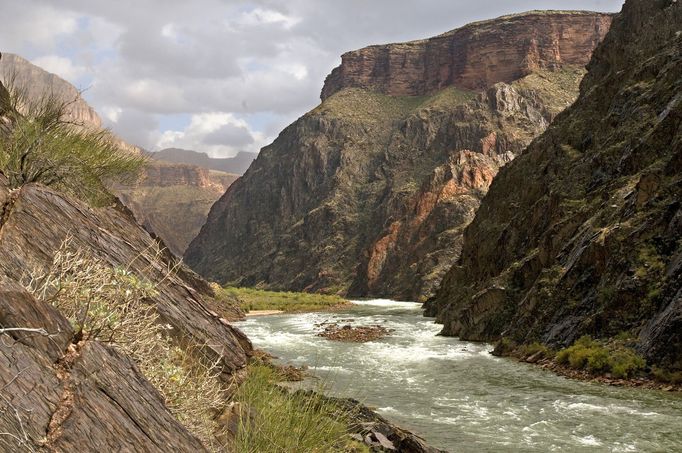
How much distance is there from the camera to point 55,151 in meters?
9.09

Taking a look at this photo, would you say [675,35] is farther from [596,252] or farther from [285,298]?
[285,298]

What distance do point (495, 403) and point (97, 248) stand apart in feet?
49.5

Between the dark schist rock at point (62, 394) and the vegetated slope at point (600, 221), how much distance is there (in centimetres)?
2067

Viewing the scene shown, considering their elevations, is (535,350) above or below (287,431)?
below

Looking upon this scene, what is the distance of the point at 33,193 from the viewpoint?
6379 mm

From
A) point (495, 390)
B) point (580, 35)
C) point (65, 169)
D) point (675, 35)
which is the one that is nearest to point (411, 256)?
point (675, 35)

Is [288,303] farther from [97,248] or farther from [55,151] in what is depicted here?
[97,248]

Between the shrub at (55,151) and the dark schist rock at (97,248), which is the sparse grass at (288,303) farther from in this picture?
the dark schist rock at (97,248)

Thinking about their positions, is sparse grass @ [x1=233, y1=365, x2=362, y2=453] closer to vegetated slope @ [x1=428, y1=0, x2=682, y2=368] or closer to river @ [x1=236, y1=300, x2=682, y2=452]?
river @ [x1=236, y1=300, x2=682, y2=452]

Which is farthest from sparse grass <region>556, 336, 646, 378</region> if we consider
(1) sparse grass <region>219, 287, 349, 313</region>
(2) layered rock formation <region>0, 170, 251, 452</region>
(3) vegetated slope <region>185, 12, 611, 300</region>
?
(3) vegetated slope <region>185, 12, 611, 300</region>

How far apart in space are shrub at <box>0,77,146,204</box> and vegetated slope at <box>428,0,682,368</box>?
1972cm

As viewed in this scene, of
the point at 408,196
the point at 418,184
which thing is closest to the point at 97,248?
the point at 408,196

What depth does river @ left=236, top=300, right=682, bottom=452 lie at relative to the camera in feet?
45.1

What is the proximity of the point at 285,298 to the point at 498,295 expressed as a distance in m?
65.5
